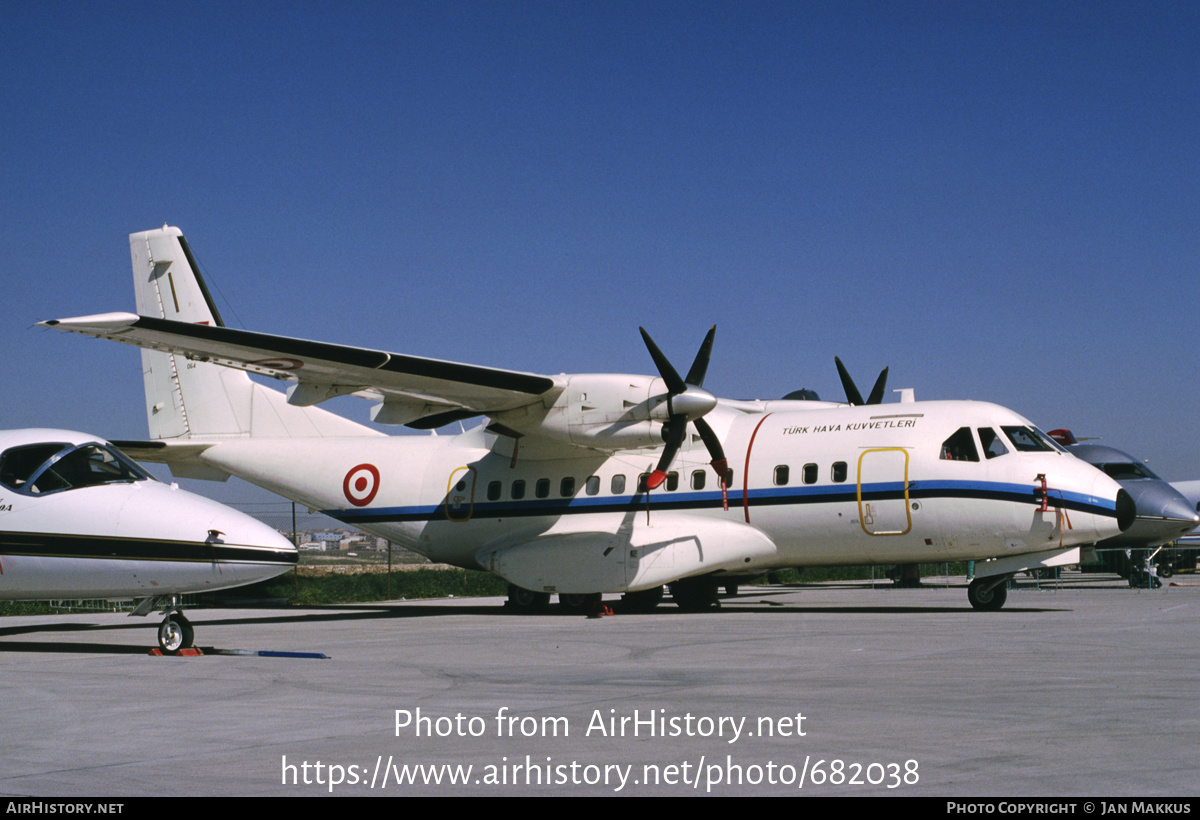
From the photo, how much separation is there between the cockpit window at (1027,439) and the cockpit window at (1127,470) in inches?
511

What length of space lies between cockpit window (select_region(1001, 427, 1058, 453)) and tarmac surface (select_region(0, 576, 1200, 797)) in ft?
14.0

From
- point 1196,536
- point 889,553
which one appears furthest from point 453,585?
point 1196,536

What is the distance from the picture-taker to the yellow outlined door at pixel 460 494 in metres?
21.3

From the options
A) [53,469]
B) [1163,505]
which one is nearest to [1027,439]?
[1163,505]

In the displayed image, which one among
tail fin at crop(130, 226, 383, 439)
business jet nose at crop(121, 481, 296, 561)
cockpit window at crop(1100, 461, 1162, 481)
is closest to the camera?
business jet nose at crop(121, 481, 296, 561)

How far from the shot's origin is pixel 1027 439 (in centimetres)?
1766

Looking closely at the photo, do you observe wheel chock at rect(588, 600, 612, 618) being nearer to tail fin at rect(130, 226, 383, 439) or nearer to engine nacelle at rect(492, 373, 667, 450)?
engine nacelle at rect(492, 373, 667, 450)

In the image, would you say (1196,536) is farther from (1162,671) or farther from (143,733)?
(143,733)

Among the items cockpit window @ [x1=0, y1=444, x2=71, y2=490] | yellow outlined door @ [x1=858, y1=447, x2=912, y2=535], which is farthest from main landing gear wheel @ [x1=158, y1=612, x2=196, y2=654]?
yellow outlined door @ [x1=858, y1=447, x2=912, y2=535]

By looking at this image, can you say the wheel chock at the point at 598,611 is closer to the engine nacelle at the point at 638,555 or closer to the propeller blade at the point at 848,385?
the engine nacelle at the point at 638,555

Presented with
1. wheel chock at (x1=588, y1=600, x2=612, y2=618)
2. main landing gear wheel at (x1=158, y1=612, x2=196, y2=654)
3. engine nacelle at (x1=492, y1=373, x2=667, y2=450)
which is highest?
engine nacelle at (x1=492, y1=373, x2=667, y2=450)

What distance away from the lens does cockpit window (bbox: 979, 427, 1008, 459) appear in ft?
57.5

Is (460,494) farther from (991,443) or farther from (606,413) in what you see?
(991,443)

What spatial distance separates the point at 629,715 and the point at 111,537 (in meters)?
7.28
